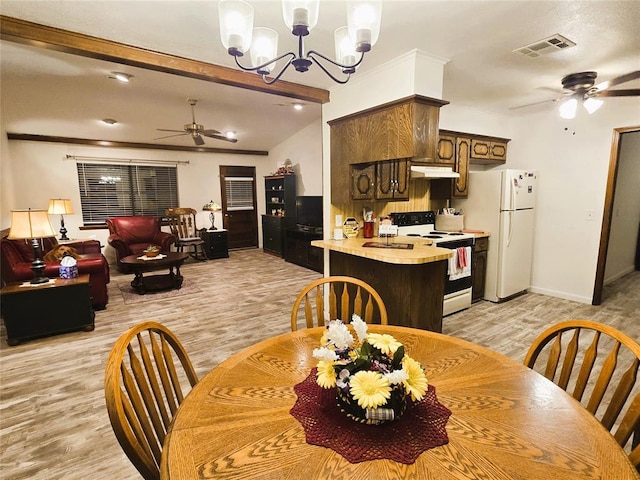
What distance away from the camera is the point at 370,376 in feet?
2.64

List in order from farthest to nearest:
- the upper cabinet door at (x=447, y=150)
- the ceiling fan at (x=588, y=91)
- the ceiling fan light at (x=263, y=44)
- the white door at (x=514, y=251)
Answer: the white door at (x=514, y=251)
the upper cabinet door at (x=447, y=150)
the ceiling fan at (x=588, y=91)
the ceiling fan light at (x=263, y=44)

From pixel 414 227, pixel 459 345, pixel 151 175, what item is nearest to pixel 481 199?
pixel 414 227

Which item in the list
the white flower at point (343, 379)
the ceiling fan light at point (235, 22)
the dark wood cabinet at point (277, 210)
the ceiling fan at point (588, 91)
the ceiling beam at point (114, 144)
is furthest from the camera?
the dark wood cabinet at point (277, 210)

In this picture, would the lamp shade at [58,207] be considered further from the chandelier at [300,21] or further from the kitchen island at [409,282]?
the chandelier at [300,21]

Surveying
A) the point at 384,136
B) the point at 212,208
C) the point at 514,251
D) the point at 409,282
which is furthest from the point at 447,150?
the point at 212,208

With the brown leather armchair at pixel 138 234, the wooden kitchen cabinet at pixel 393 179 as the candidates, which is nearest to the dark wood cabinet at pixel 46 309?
the brown leather armchair at pixel 138 234

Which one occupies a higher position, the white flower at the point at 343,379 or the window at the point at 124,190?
the window at the point at 124,190

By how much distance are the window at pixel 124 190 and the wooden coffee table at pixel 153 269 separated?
2299 mm

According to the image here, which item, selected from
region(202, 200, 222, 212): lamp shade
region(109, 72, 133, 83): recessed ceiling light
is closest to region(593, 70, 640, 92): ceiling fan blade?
region(109, 72, 133, 83): recessed ceiling light

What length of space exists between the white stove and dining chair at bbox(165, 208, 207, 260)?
4.48 meters

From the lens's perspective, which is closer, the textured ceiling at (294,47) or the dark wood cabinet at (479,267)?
the textured ceiling at (294,47)

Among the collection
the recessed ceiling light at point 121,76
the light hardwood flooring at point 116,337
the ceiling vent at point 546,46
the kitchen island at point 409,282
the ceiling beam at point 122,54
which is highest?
the recessed ceiling light at point 121,76

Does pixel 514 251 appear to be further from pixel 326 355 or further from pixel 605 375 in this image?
pixel 326 355

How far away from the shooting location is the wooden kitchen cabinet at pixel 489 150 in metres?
4.29
